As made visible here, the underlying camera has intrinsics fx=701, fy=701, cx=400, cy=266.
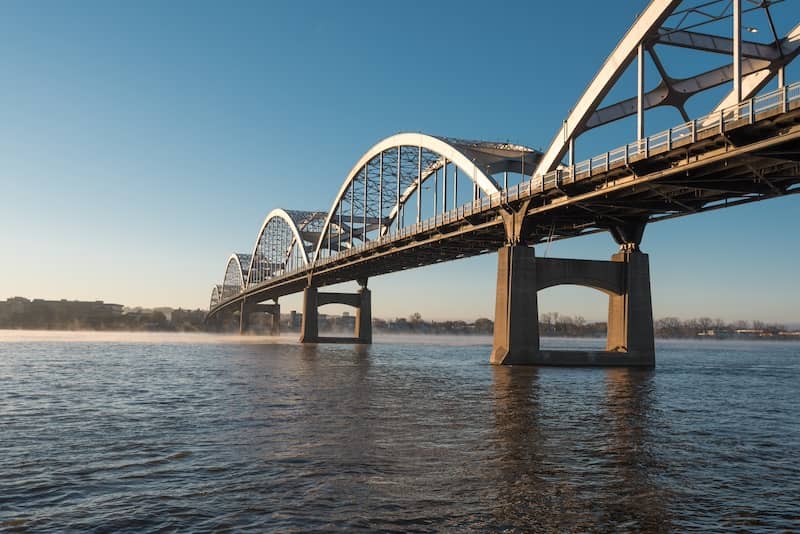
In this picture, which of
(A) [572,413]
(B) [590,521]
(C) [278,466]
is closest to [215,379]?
(A) [572,413]

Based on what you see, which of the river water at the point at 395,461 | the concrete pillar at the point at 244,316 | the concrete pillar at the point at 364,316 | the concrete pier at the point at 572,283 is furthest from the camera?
the concrete pillar at the point at 244,316

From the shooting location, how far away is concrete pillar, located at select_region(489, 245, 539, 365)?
43.7 meters

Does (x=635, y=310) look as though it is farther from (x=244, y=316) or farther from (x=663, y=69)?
(x=244, y=316)

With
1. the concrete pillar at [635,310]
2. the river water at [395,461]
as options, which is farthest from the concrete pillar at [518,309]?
the river water at [395,461]

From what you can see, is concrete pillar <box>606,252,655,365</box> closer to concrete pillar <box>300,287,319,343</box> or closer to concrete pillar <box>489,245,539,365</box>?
concrete pillar <box>489,245,539,365</box>

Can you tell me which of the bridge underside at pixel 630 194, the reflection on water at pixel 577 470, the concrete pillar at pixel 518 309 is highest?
the bridge underside at pixel 630 194

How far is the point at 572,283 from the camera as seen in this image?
4597 cm

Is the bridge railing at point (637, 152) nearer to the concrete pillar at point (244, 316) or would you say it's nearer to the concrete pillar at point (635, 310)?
the concrete pillar at point (635, 310)

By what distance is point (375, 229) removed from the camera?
320ft

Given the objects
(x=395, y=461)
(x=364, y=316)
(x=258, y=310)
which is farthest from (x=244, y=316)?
(x=395, y=461)

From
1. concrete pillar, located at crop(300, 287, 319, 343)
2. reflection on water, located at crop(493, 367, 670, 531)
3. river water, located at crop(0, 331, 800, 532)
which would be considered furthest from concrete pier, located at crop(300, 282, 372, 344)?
reflection on water, located at crop(493, 367, 670, 531)

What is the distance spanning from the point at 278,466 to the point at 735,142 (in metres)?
24.1

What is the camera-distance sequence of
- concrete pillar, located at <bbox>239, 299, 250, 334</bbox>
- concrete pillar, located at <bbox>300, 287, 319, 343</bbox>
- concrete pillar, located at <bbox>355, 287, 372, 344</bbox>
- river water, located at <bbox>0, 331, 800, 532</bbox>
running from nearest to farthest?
1. river water, located at <bbox>0, 331, 800, 532</bbox>
2. concrete pillar, located at <bbox>355, 287, 372, 344</bbox>
3. concrete pillar, located at <bbox>300, 287, 319, 343</bbox>
4. concrete pillar, located at <bbox>239, 299, 250, 334</bbox>

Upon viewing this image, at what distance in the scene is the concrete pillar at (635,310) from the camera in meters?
46.2
